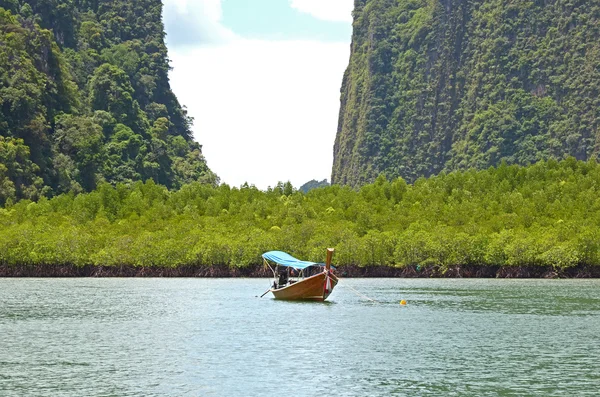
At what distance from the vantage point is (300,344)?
51656 mm

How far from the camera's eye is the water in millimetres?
39656

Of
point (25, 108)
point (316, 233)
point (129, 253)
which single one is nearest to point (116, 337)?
point (129, 253)

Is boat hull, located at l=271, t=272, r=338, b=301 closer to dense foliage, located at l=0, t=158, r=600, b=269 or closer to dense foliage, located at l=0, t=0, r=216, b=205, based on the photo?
dense foliage, located at l=0, t=158, r=600, b=269

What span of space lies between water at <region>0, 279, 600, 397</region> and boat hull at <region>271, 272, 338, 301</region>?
89 centimetres

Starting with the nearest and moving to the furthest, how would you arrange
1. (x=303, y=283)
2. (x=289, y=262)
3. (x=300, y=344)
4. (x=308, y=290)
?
(x=300, y=344), (x=303, y=283), (x=308, y=290), (x=289, y=262)

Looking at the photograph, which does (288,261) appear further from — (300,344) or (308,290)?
(300,344)

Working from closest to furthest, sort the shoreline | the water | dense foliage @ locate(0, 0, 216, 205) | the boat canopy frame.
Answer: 1. the water
2. the boat canopy frame
3. the shoreline
4. dense foliage @ locate(0, 0, 216, 205)

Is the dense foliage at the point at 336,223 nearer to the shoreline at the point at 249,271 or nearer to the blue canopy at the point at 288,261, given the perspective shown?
the shoreline at the point at 249,271

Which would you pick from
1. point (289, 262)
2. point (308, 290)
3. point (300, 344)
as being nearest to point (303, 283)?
point (308, 290)

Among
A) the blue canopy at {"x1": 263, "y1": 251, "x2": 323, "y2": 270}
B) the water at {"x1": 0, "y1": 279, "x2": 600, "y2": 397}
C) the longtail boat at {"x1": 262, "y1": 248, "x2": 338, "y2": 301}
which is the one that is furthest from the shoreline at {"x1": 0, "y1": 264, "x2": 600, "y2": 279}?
the longtail boat at {"x1": 262, "y1": 248, "x2": 338, "y2": 301}

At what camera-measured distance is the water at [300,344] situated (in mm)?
39656

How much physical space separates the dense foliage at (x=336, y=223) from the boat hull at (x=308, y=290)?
37.1 metres

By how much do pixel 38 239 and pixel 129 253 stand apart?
1095 cm

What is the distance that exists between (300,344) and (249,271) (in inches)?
2601
